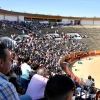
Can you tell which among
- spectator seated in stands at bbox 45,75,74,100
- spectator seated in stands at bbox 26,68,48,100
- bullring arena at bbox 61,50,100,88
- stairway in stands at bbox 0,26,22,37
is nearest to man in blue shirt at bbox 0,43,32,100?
spectator seated in stands at bbox 45,75,74,100

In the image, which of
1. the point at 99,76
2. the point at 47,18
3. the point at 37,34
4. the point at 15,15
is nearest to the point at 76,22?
the point at 47,18

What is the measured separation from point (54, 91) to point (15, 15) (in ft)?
144

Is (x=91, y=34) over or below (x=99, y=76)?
over

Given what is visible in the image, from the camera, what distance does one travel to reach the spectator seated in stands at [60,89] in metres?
1.77

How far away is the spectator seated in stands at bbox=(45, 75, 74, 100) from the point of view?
177 centimetres

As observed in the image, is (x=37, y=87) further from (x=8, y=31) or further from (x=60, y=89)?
(x=8, y=31)

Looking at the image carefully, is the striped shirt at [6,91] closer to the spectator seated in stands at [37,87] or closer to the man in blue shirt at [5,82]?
the man in blue shirt at [5,82]

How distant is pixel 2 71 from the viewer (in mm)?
2164

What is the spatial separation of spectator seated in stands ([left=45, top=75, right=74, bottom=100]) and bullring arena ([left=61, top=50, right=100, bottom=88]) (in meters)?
16.9

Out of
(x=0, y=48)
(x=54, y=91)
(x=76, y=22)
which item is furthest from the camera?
(x=76, y=22)

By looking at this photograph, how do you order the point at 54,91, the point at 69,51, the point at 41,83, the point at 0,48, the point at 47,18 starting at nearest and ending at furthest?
1. the point at 54,91
2. the point at 0,48
3. the point at 41,83
4. the point at 69,51
5. the point at 47,18

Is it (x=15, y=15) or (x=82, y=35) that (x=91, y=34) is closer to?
(x=82, y=35)

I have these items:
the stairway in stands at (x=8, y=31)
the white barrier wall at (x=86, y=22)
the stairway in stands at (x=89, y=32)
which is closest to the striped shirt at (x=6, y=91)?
the stairway in stands at (x=8, y=31)

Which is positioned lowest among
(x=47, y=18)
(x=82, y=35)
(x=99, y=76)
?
(x=99, y=76)
